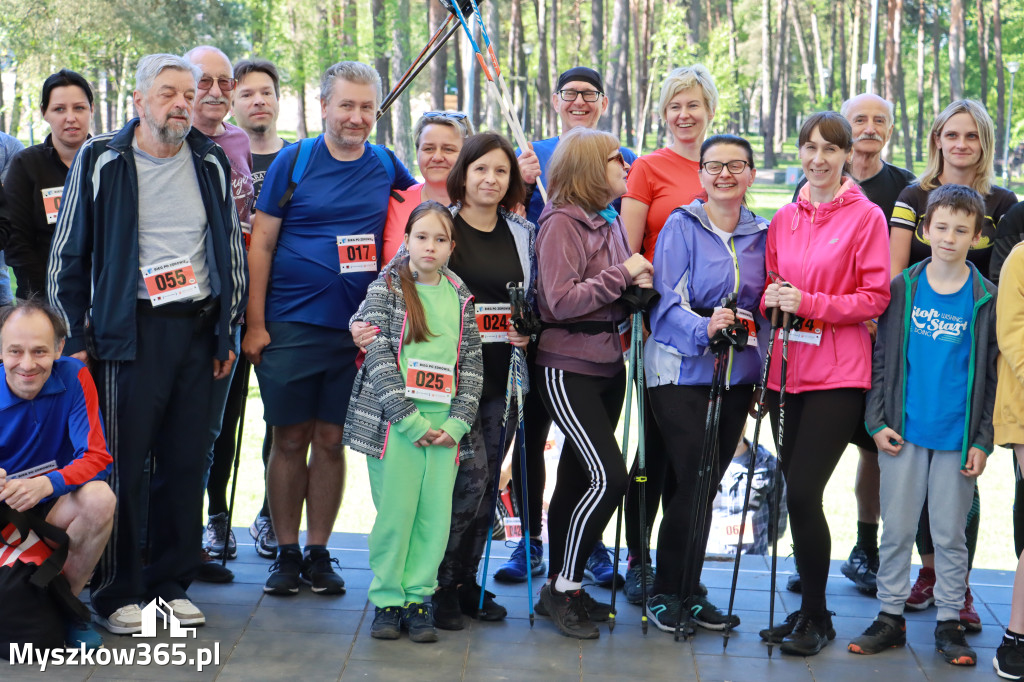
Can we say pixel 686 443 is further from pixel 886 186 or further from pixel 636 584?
pixel 886 186

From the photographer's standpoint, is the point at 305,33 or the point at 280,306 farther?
the point at 305,33

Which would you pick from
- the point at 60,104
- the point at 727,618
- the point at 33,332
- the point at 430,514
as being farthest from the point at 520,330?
the point at 60,104

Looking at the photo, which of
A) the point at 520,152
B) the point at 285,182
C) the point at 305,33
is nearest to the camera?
the point at 285,182

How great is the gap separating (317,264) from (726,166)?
61.8 inches

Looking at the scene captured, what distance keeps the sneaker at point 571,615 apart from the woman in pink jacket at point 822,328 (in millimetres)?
647

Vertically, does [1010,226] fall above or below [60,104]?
below

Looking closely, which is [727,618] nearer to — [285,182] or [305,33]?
[285,182]

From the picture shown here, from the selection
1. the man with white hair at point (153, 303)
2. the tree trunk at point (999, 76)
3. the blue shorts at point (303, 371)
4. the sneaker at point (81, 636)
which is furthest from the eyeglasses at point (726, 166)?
the tree trunk at point (999, 76)

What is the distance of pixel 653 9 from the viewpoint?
36.9 meters

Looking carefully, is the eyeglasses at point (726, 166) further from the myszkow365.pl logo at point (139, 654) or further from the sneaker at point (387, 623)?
the myszkow365.pl logo at point (139, 654)

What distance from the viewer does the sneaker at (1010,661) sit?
351 centimetres

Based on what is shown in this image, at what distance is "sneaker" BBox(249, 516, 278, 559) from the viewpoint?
4570mm

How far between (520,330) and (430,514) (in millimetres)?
726

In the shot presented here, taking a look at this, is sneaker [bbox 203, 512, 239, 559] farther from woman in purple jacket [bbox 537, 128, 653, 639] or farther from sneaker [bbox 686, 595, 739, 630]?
sneaker [bbox 686, 595, 739, 630]
